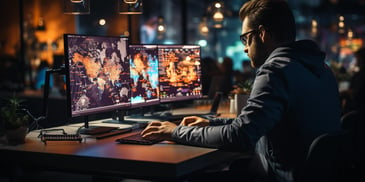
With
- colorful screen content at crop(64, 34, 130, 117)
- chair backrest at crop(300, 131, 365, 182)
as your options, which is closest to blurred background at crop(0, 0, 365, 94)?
colorful screen content at crop(64, 34, 130, 117)

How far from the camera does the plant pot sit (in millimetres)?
2604

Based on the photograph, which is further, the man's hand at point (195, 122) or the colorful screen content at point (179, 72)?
the colorful screen content at point (179, 72)

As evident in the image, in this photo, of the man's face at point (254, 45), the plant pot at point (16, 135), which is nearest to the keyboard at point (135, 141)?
the plant pot at point (16, 135)

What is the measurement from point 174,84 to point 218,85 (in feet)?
3.25

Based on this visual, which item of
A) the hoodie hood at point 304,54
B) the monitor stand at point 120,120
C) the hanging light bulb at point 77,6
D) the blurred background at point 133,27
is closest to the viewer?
the hoodie hood at point 304,54

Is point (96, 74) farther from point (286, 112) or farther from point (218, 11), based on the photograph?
point (218, 11)

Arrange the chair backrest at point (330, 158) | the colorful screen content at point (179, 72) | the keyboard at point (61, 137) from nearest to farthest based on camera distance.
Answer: the chair backrest at point (330, 158) < the keyboard at point (61, 137) < the colorful screen content at point (179, 72)

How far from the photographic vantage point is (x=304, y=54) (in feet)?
7.66

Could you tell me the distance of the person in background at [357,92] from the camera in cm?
580

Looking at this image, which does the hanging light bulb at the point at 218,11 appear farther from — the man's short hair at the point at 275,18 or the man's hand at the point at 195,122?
the man's short hair at the point at 275,18

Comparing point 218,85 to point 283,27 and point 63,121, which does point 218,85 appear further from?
point 283,27

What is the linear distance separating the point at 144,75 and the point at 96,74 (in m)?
0.60

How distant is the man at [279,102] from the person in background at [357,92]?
132 inches

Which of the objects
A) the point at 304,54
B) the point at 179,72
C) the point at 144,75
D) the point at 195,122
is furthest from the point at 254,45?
the point at 179,72
